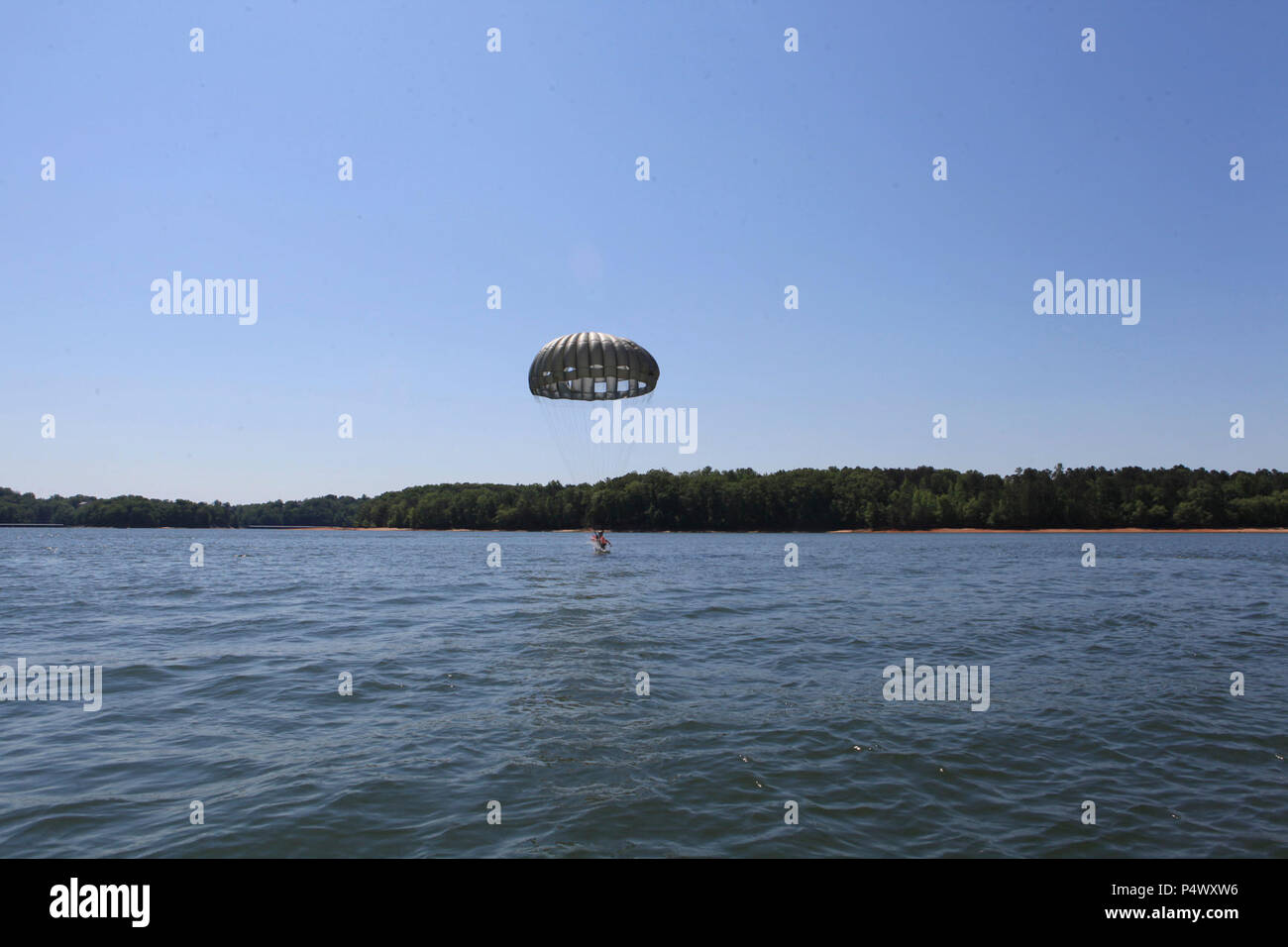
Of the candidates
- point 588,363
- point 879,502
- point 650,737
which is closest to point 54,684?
point 650,737

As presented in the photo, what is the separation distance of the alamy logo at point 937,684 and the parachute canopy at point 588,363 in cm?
2032

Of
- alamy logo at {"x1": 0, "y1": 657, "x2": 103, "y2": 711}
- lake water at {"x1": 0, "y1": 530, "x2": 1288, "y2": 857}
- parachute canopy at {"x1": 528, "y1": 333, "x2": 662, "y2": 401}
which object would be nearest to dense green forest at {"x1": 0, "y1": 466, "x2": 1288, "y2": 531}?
parachute canopy at {"x1": 528, "y1": 333, "x2": 662, "y2": 401}

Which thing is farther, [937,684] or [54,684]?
[54,684]

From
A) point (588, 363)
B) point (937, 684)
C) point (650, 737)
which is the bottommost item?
point (937, 684)

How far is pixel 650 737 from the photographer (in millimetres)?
11570

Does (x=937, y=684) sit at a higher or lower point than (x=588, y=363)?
lower

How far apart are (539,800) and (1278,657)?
66.8 feet

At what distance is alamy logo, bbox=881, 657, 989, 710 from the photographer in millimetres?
14008

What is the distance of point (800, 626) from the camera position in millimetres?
23797
